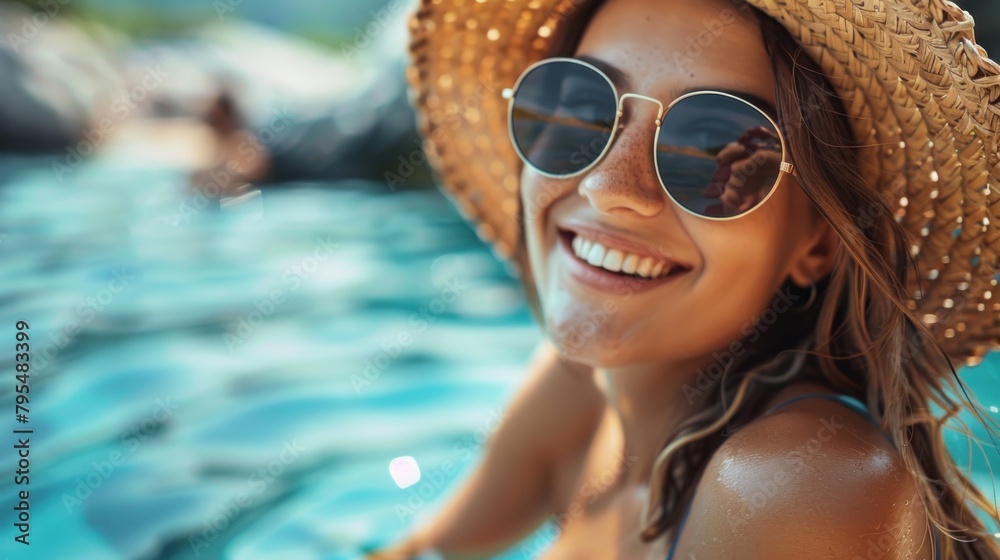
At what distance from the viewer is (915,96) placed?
1.32m

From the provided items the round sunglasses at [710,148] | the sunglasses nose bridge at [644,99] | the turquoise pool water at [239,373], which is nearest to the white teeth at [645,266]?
the round sunglasses at [710,148]

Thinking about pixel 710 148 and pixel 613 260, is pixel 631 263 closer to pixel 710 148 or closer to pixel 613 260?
pixel 613 260

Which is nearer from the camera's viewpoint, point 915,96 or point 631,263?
point 915,96

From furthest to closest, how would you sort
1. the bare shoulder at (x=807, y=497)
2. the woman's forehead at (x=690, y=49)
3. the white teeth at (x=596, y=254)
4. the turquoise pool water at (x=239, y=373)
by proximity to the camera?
the turquoise pool water at (x=239, y=373) → the white teeth at (x=596, y=254) → the woman's forehead at (x=690, y=49) → the bare shoulder at (x=807, y=497)

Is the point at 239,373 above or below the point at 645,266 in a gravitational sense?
below

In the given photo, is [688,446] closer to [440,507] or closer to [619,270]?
[619,270]

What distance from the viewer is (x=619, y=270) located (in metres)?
1.47

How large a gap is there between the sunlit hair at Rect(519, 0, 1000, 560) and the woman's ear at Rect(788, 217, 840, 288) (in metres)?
0.03

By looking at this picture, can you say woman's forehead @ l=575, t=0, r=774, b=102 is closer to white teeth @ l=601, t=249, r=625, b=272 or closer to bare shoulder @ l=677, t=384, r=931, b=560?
white teeth @ l=601, t=249, r=625, b=272

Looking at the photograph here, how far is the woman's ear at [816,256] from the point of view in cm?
150

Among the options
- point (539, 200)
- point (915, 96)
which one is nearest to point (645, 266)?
point (539, 200)

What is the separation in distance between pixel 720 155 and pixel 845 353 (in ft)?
1.34

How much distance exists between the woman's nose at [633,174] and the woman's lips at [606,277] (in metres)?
0.11

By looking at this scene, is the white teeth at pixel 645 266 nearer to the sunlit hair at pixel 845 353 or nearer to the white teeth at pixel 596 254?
the white teeth at pixel 596 254
